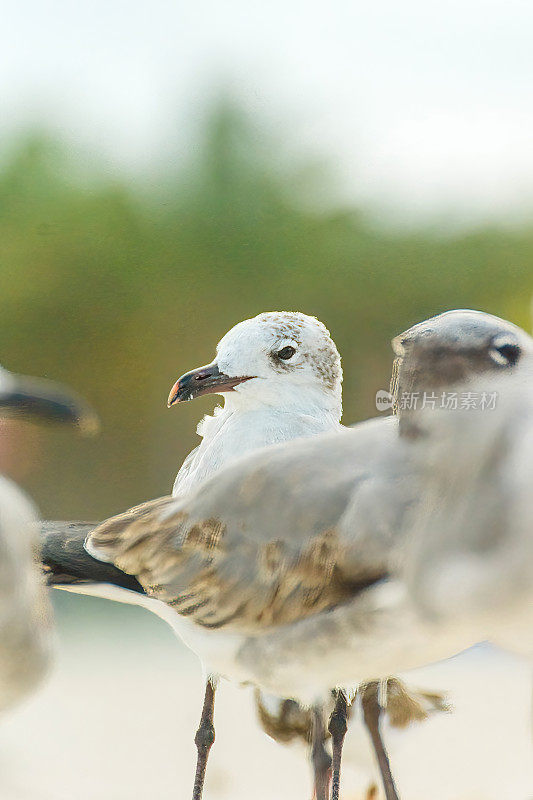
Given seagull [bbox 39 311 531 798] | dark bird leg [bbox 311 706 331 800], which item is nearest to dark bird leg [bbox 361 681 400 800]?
dark bird leg [bbox 311 706 331 800]

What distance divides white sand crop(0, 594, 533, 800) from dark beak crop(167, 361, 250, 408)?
345mm

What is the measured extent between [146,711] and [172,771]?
0.42m

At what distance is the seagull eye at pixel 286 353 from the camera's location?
1.00m

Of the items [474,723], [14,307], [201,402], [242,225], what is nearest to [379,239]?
[242,225]

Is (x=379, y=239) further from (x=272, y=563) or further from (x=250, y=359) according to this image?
(x=272, y=563)

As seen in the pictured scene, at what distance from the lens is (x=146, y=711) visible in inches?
70.1

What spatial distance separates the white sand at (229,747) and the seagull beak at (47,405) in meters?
0.29

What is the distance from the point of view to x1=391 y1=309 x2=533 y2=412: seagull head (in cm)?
67

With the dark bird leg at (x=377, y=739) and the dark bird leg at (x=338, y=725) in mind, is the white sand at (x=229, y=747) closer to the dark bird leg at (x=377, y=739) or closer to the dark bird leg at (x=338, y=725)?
the dark bird leg at (x=377, y=739)

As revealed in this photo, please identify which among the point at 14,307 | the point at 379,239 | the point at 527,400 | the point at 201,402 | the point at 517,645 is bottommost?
the point at 517,645

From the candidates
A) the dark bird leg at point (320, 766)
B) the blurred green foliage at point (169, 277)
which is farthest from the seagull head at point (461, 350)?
the blurred green foliage at point (169, 277)

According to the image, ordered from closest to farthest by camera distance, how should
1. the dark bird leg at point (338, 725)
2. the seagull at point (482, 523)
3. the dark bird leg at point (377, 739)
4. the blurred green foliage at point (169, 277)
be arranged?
the seagull at point (482, 523)
the dark bird leg at point (338, 725)
the dark bird leg at point (377, 739)
the blurred green foliage at point (169, 277)

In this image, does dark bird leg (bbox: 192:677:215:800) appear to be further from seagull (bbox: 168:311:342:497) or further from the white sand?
seagull (bbox: 168:311:342:497)

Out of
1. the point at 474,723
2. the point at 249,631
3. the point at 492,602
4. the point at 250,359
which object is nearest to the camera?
the point at 492,602
